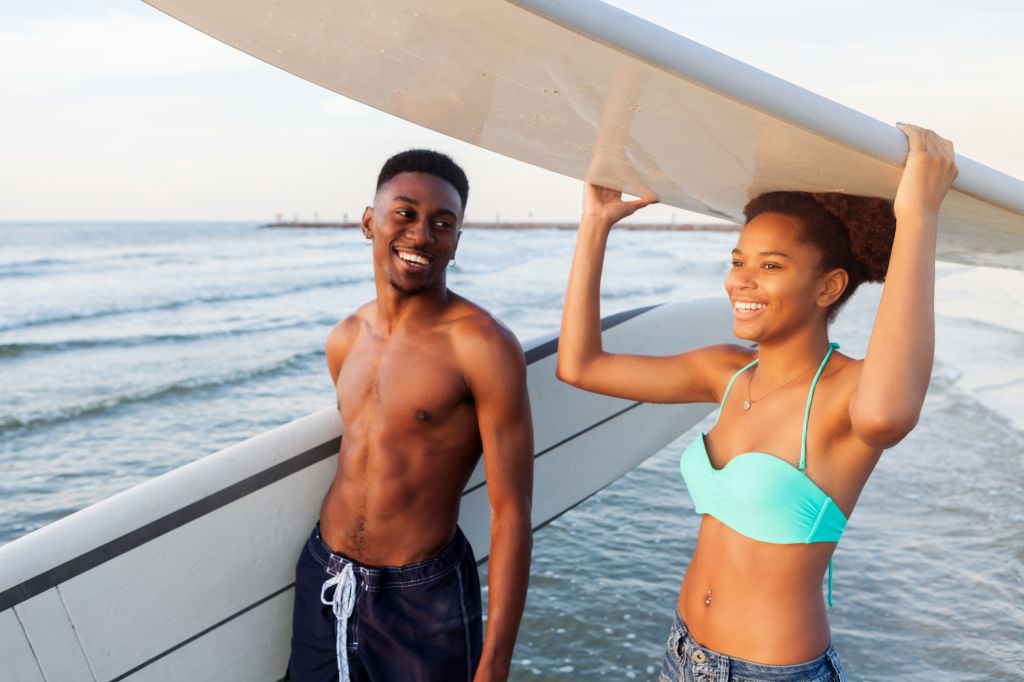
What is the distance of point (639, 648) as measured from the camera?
3299 mm

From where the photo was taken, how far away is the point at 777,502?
141cm

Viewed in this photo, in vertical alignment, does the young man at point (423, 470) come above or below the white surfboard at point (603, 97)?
below

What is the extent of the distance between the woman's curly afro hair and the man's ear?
3.05 feet

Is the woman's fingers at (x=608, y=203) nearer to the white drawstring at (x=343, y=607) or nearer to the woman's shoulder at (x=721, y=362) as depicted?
the woman's shoulder at (x=721, y=362)

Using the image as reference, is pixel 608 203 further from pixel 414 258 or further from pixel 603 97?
pixel 603 97

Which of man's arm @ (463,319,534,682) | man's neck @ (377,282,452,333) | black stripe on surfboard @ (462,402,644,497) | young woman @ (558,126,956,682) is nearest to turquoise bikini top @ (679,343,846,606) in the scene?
young woman @ (558,126,956,682)

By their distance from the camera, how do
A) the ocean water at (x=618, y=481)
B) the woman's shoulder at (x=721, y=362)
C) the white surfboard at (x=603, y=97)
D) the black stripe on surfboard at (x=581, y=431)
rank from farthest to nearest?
the ocean water at (x=618, y=481) → the black stripe on surfboard at (x=581, y=431) → the woman's shoulder at (x=721, y=362) → the white surfboard at (x=603, y=97)

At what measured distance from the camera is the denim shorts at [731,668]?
1.43 m

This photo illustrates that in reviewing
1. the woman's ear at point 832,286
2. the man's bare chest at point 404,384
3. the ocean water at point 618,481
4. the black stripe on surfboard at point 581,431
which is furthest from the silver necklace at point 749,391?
the ocean water at point 618,481

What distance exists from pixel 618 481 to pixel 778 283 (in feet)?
12.7

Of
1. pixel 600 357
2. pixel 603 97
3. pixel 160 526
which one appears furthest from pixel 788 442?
pixel 160 526

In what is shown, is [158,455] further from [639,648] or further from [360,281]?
[360,281]

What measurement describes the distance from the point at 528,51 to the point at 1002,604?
346cm

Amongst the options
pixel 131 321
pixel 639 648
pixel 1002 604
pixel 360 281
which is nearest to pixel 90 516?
pixel 639 648
